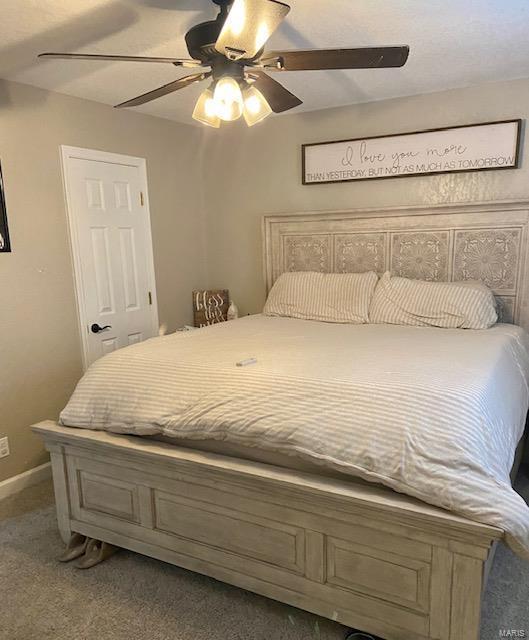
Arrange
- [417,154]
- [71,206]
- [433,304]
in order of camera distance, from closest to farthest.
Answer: [433,304] < [71,206] < [417,154]

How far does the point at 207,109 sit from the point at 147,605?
2124mm

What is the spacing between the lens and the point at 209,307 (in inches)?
161

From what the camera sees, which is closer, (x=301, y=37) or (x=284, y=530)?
(x=284, y=530)

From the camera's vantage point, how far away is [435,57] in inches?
103

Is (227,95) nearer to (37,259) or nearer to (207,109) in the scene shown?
(207,109)

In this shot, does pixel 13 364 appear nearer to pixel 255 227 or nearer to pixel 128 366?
pixel 128 366

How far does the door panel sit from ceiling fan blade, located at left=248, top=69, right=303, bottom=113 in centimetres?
156

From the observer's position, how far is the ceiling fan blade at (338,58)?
1669 millimetres

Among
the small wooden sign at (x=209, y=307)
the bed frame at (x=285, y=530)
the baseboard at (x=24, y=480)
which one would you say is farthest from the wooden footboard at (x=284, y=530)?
the small wooden sign at (x=209, y=307)

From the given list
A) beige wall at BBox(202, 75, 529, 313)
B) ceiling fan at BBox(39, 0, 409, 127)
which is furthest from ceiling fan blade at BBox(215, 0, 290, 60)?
beige wall at BBox(202, 75, 529, 313)

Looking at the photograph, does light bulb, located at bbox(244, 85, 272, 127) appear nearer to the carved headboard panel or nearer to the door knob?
the carved headboard panel

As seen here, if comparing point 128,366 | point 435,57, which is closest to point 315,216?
point 435,57

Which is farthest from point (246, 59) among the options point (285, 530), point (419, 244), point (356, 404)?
point (419, 244)

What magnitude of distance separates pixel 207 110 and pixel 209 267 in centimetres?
224
